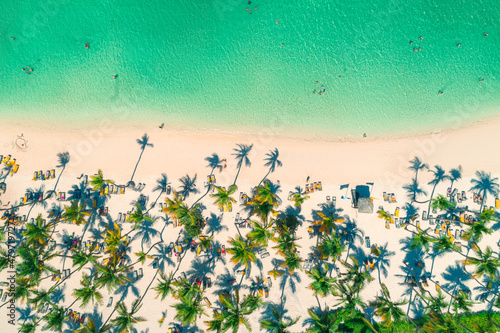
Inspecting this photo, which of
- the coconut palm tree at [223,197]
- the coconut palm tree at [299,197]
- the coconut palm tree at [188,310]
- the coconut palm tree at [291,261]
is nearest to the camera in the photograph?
the coconut palm tree at [188,310]

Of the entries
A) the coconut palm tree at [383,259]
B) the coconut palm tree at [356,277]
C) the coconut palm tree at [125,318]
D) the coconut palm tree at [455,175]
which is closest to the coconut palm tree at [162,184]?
the coconut palm tree at [125,318]

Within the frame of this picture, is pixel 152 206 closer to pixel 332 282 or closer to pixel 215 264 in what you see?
pixel 215 264

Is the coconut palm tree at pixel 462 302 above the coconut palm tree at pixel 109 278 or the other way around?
above

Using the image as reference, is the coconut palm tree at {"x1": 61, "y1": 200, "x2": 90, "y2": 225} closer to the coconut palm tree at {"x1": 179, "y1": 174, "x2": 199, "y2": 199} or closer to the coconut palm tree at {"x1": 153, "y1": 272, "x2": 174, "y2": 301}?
the coconut palm tree at {"x1": 179, "y1": 174, "x2": 199, "y2": 199}

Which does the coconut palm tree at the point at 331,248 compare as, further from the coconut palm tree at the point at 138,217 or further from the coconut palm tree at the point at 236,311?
the coconut palm tree at the point at 138,217

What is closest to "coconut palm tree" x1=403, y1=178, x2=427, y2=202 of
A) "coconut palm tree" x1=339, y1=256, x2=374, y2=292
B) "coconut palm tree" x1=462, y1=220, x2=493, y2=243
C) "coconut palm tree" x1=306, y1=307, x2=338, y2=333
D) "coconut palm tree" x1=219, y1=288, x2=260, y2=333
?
"coconut palm tree" x1=462, y1=220, x2=493, y2=243

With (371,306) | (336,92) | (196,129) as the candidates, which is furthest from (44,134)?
(371,306)

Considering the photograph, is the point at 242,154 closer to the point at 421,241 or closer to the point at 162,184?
the point at 162,184
